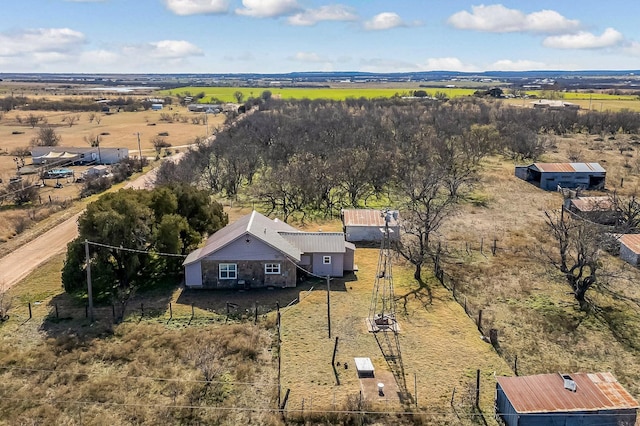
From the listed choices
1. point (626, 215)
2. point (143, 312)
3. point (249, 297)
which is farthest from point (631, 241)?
point (143, 312)

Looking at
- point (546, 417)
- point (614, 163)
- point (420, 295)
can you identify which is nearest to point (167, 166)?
point (420, 295)

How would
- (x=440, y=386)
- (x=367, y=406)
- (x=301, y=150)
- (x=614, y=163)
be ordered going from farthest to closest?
(x=614, y=163)
(x=301, y=150)
(x=440, y=386)
(x=367, y=406)

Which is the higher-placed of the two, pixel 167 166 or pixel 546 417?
pixel 167 166

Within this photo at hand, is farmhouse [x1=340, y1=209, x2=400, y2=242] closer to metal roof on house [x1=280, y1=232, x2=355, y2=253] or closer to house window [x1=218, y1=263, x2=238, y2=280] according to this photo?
metal roof on house [x1=280, y1=232, x2=355, y2=253]

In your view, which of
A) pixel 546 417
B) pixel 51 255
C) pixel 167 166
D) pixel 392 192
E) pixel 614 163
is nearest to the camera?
pixel 546 417

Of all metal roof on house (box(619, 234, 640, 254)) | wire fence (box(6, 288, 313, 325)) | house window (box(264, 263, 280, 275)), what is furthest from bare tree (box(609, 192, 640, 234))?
wire fence (box(6, 288, 313, 325))

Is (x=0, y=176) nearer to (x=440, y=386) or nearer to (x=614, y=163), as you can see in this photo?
(x=440, y=386)

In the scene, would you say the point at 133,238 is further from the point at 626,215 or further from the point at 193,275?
the point at 626,215

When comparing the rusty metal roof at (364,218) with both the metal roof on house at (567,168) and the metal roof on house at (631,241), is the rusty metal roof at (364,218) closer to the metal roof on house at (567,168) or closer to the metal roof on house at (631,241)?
the metal roof on house at (631,241)
